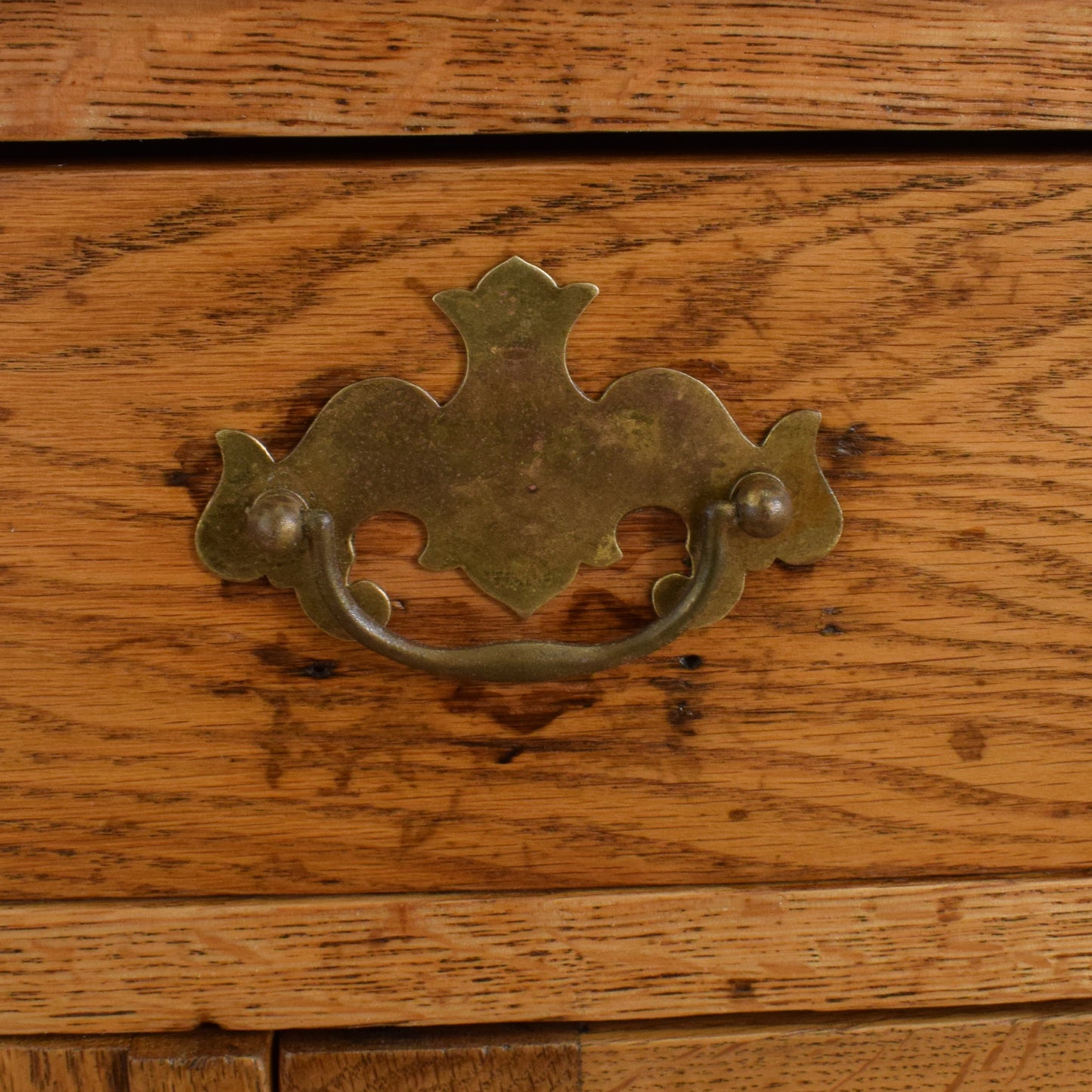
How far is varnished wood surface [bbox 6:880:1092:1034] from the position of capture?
1.28ft

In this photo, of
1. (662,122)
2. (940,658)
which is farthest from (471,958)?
(662,122)

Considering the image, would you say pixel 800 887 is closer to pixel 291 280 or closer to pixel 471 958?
pixel 471 958

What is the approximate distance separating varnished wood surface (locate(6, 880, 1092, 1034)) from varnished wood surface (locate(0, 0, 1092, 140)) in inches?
11.2

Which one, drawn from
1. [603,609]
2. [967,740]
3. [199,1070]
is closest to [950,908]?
[967,740]

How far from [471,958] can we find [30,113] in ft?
1.12

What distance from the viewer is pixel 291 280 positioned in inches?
13.4

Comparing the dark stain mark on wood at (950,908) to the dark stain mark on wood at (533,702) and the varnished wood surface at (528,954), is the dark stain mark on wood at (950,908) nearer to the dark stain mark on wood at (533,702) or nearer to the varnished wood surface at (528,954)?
the varnished wood surface at (528,954)

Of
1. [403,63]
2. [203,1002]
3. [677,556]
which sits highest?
[403,63]

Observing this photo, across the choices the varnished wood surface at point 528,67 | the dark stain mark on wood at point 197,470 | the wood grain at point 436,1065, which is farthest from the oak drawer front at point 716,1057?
the varnished wood surface at point 528,67

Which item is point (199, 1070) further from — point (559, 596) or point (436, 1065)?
point (559, 596)

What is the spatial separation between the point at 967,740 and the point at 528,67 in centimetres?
29

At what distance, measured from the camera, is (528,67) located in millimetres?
324

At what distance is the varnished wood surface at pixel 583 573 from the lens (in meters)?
0.34

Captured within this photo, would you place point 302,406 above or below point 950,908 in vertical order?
above
